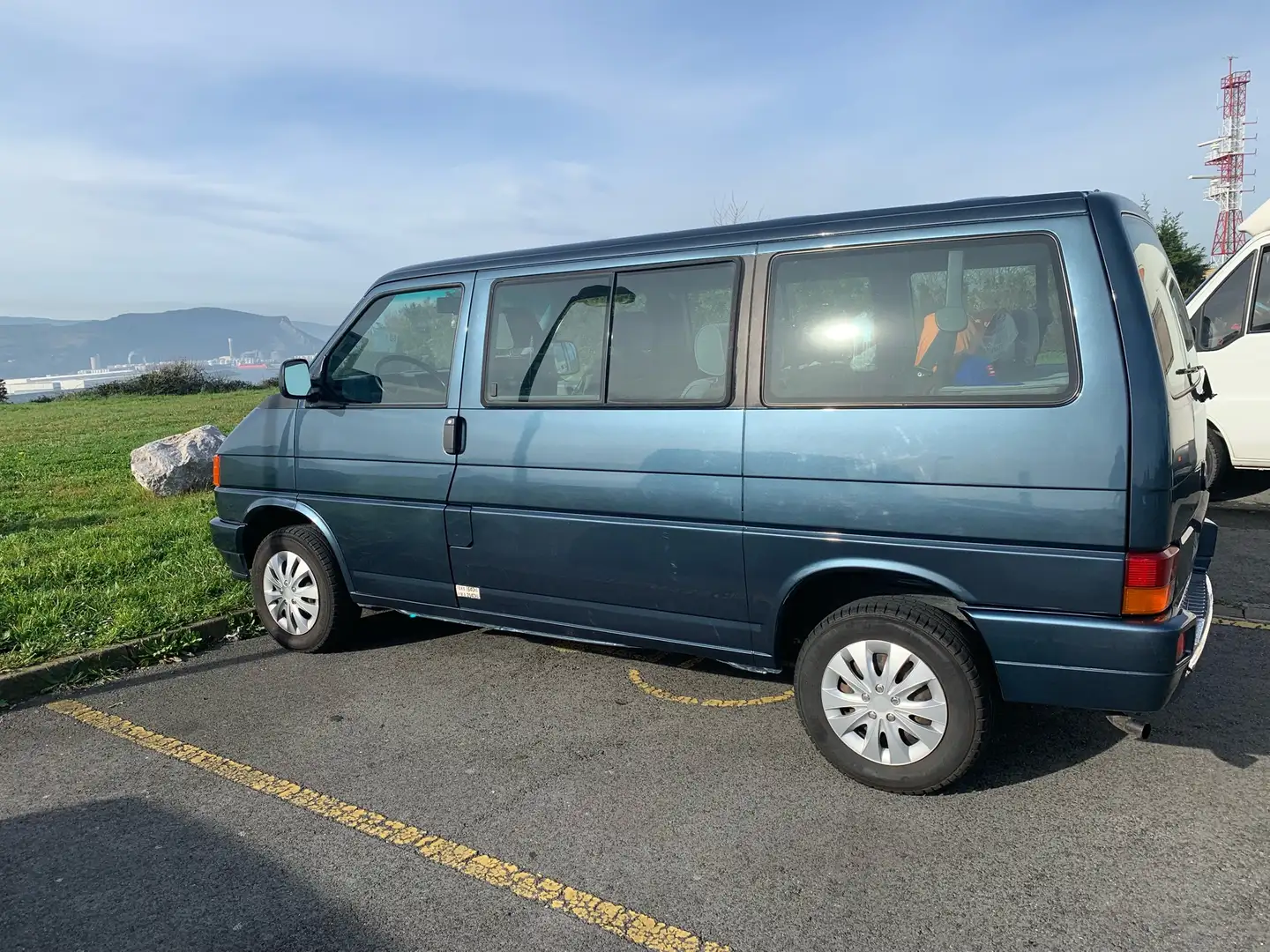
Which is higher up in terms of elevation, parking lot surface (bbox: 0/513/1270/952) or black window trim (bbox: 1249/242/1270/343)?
black window trim (bbox: 1249/242/1270/343)

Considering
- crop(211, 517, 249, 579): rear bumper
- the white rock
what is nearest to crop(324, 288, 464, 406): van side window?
crop(211, 517, 249, 579): rear bumper

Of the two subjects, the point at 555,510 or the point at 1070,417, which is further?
the point at 555,510

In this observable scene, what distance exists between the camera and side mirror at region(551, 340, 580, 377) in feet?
13.1

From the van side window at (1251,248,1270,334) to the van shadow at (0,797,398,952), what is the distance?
26.4 ft

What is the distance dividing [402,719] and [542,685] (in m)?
0.69

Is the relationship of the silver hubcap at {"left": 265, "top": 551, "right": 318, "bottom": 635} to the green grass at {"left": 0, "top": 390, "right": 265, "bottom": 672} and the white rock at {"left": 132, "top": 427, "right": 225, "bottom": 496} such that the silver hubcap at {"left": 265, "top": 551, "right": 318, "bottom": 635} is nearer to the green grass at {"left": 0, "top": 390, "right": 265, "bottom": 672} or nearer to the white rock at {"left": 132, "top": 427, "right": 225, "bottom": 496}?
the green grass at {"left": 0, "top": 390, "right": 265, "bottom": 672}

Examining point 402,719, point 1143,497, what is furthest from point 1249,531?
point 402,719

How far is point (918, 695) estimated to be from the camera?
321 centimetres

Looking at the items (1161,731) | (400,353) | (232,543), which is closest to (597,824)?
(1161,731)

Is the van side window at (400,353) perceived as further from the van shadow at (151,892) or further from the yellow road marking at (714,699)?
the van shadow at (151,892)

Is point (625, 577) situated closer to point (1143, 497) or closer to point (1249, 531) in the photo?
point (1143, 497)

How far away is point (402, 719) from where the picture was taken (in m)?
4.08

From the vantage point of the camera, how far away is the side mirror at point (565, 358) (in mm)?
4000

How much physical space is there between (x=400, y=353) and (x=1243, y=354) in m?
6.97
